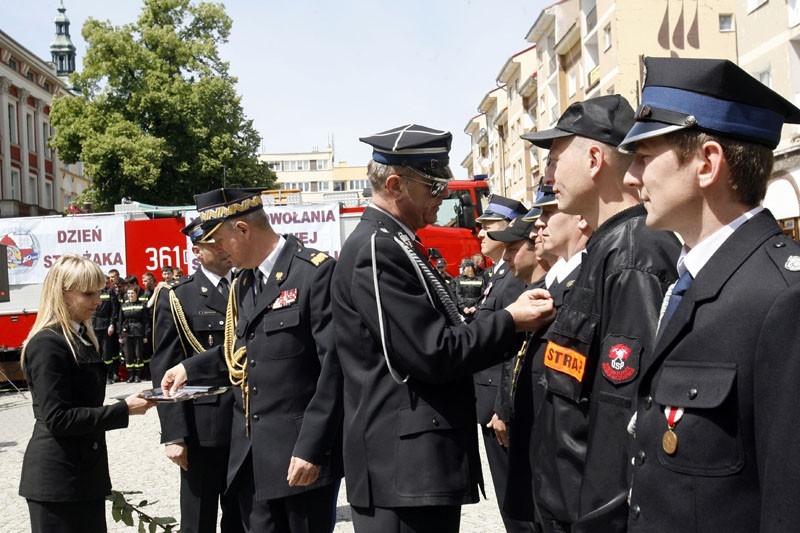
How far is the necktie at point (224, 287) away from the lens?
5.31 metres

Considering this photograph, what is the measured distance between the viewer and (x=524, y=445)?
3.45 meters

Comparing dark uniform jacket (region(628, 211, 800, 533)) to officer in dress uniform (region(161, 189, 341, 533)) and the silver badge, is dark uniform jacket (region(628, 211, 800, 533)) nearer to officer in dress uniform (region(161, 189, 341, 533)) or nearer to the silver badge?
the silver badge

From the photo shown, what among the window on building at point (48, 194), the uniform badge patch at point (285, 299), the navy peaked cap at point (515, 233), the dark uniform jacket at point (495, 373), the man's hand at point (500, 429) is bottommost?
the man's hand at point (500, 429)

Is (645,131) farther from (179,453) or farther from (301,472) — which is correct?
(179,453)

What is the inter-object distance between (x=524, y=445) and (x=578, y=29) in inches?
1529

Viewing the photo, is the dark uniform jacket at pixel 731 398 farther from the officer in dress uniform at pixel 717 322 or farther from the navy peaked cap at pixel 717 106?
the navy peaked cap at pixel 717 106

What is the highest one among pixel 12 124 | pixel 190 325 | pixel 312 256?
pixel 12 124

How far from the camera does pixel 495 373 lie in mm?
5629

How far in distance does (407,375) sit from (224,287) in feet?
8.67

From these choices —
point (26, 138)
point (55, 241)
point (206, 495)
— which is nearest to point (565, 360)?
point (206, 495)

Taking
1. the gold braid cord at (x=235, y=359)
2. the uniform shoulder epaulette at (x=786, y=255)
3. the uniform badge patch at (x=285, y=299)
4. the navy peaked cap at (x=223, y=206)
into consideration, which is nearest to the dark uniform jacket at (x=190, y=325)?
the gold braid cord at (x=235, y=359)

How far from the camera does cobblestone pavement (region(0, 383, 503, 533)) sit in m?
6.37

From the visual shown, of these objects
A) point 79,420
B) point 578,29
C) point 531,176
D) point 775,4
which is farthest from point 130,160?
point 79,420

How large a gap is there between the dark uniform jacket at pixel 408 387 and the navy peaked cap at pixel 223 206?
1.36 m
